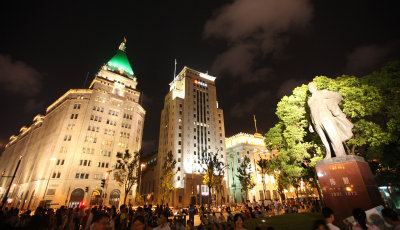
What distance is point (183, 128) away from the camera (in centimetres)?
7362

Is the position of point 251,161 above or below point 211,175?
above

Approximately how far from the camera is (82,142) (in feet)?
173

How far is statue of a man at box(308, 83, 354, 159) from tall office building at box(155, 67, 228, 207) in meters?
51.2

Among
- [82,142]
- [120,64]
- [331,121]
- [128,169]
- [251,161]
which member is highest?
[120,64]

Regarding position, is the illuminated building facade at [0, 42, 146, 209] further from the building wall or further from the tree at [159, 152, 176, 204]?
the tree at [159, 152, 176, 204]

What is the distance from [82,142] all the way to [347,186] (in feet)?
194

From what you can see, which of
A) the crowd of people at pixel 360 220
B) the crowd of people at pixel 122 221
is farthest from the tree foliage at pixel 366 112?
the crowd of people at pixel 122 221

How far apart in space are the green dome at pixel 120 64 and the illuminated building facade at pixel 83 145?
2705 mm

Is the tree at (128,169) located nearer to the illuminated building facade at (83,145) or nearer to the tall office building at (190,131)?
the illuminated building facade at (83,145)

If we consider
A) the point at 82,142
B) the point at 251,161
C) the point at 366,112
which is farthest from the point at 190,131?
the point at 366,112

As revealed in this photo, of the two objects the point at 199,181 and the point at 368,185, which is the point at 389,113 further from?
the point at 199,181

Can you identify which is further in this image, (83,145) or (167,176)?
(83,145)

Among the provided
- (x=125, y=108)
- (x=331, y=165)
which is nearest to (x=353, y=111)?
(x=331, y=165)

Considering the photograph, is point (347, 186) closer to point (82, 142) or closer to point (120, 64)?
point (82, 142)
